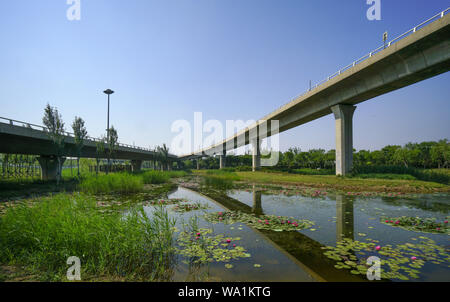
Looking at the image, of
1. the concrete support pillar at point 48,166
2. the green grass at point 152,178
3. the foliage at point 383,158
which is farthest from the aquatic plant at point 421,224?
the foliage at point 383,158

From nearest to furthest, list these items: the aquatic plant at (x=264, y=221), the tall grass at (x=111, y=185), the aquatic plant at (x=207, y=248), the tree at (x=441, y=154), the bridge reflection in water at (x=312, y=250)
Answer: the bridge reflection in water at (x=312, y=250) → the aquatic plant at (x=207, y=248) → the aquatic plant at (x=264, y=221) → the tall grass at (x=111, y=185) → the tree at (x=441, y=154)

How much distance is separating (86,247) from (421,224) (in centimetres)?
916

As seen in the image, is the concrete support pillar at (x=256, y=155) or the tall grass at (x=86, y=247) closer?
the tall grass at (x=86, y=247)

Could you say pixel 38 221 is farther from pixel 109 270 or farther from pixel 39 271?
pixel 109 270

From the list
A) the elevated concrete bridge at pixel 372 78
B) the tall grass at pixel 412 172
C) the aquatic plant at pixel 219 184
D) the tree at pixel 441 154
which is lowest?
the aquatic plant at pixel 219 184

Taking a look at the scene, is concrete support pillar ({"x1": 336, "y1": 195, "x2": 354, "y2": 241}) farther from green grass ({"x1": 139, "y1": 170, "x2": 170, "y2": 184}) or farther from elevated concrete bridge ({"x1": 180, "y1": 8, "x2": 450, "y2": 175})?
green grass ({"x1": 139, "y1": 170, "x2": 170, "y2": 184})

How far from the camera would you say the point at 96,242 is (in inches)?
157

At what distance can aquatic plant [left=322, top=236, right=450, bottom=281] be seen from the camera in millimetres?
3510

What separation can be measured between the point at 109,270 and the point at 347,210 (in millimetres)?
8791

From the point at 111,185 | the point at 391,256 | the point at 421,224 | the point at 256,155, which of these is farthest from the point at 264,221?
the point at 256,155

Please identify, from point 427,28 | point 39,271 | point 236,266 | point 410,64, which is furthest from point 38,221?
point 410,64

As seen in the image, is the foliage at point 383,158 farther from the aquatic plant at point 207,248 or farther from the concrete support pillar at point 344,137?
Answer: the aquatic plant at point 207,248

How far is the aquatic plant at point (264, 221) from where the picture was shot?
244 inches

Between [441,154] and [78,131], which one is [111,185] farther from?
[441,154]
